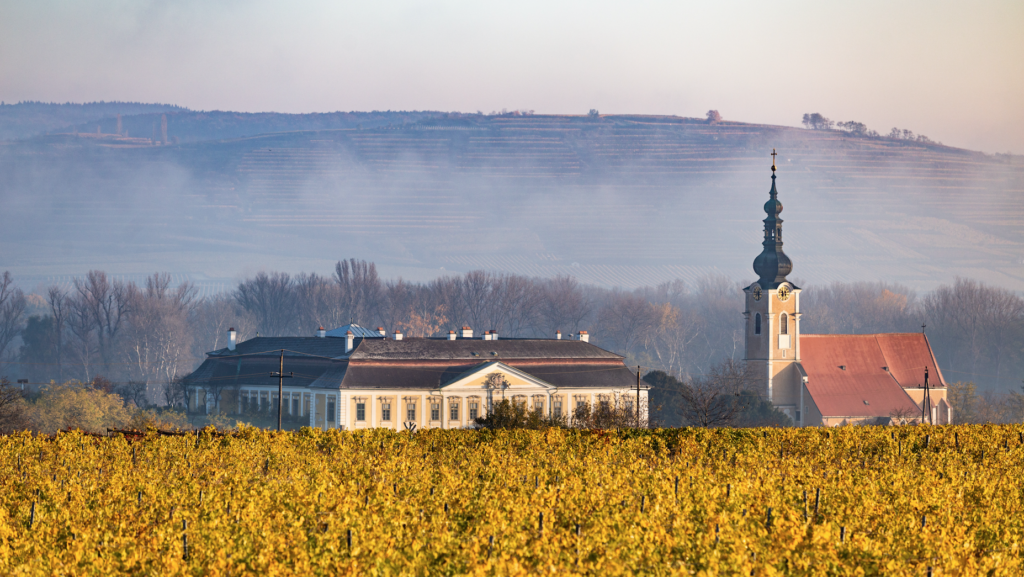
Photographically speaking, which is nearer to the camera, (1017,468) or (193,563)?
(193,563)

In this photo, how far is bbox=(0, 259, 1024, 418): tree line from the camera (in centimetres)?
14338

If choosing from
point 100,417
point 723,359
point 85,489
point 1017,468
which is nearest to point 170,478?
point 85,489

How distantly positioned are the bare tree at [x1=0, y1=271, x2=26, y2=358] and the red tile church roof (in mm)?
96459

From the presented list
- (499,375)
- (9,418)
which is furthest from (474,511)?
(499,375)

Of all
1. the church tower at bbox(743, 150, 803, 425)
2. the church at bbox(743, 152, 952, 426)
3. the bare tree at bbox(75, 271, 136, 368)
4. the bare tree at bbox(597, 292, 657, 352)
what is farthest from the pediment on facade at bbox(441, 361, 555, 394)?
the bare tree at bbox(597, 292, 657, 352)

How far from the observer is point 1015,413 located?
121188mm

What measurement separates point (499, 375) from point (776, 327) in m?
36.0

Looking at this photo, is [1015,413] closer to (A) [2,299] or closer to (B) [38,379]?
(B) [38,379]

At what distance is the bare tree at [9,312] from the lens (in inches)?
5689

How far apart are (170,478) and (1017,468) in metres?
23.9

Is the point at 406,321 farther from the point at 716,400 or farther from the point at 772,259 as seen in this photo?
the point at 716,400

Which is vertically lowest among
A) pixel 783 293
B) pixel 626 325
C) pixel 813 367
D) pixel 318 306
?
pixel 813 367

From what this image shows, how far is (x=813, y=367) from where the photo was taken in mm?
118188

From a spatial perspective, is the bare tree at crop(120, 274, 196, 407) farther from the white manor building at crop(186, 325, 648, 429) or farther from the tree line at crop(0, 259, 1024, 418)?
the white manor building at crop(186, 325, 648, 429)
